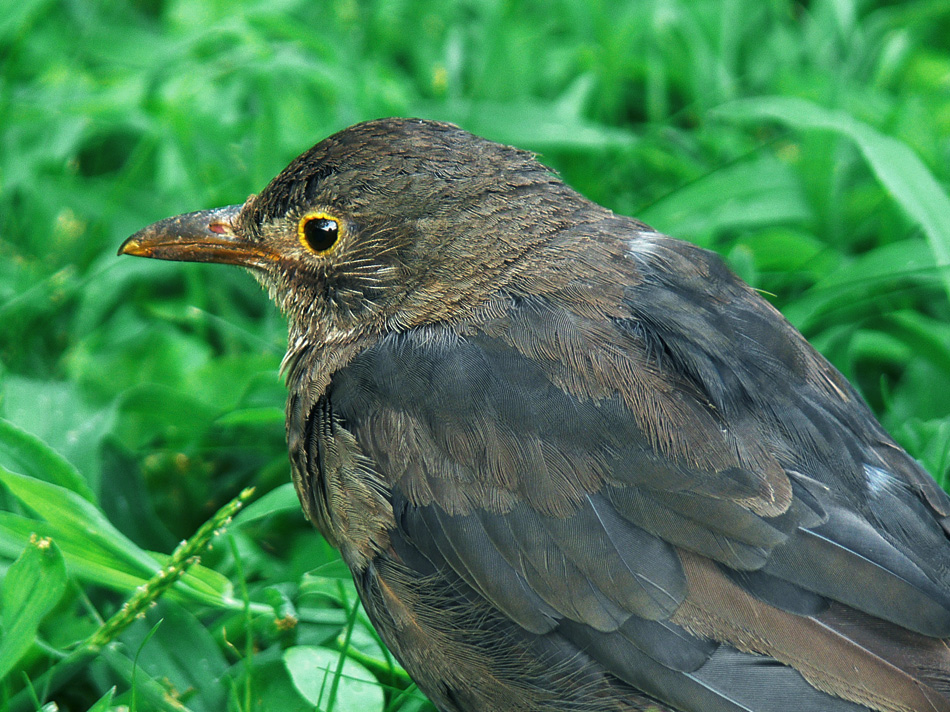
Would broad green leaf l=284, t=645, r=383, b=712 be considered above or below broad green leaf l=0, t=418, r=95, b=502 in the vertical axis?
below

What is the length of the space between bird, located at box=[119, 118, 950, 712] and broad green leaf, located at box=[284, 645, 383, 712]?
7.4 inches

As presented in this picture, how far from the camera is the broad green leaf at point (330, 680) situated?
3.17m

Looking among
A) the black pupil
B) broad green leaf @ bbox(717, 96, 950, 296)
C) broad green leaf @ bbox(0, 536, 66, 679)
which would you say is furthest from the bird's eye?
broad green leaf @ bbox(717, 96, 950, 296)

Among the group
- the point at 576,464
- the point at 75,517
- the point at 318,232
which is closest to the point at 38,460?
the point at 75,517

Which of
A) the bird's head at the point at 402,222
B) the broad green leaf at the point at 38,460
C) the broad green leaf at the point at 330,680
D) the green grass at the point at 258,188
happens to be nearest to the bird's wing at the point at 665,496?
the bird's head at the point at 402,222

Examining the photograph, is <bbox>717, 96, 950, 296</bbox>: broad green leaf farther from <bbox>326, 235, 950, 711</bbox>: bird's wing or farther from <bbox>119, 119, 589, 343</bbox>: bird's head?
<bbox>119, 119, 589, 343</bbox>: bird's head

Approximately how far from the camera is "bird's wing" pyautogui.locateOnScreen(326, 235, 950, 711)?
2.79m

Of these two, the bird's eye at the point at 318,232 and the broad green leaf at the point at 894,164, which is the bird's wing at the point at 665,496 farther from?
the broad green leaf at the point at 894,164

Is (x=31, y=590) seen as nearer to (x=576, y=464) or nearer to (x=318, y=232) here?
(x=318, y=232)

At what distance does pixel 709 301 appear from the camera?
333 cm

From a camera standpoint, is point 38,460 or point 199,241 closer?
point 38,460

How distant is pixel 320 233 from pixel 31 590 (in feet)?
4.39

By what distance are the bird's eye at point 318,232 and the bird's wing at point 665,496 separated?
452 mm

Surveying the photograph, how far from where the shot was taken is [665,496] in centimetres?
288
